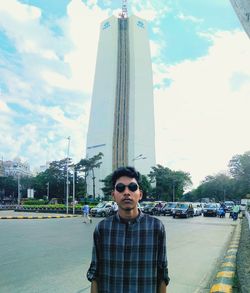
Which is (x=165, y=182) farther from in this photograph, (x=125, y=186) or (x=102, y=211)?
(x=125, y=186)

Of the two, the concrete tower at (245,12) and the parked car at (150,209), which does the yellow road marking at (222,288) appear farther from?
the parked car at (150,209)

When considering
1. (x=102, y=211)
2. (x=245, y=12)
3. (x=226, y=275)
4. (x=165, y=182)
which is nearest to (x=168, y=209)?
(x=102, y=211)

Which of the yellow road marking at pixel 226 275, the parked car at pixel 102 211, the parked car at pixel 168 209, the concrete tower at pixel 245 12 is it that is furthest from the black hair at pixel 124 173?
the parked car at pixel 168 209

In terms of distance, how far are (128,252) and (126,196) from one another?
0.40m

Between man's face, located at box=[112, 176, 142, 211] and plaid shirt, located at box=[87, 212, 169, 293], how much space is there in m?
0.10

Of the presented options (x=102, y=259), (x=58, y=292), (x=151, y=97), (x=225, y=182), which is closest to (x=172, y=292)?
(x=58, y=292)

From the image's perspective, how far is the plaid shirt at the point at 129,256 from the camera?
265 cm

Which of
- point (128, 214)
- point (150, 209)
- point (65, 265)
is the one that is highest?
point (128, 214)

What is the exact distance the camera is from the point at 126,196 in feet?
9.18

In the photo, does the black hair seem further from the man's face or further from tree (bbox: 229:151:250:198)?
tree (bbox: 229:151:250:198)

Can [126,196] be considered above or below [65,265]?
above

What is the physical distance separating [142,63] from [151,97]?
427 inches

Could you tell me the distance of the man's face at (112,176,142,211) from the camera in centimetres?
277

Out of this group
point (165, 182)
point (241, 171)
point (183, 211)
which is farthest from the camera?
point (165, 182)
